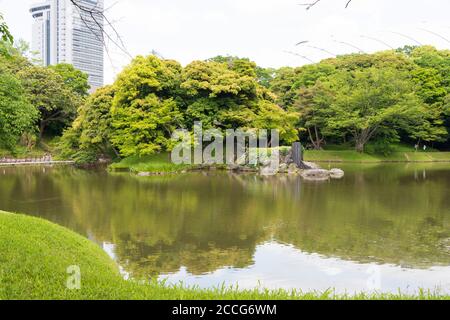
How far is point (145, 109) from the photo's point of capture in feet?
81.0

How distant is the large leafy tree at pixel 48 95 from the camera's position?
30.5 m

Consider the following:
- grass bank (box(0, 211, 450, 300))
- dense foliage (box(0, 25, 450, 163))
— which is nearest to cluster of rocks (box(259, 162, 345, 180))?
dense foliage (box(0, 25, 450, 163))

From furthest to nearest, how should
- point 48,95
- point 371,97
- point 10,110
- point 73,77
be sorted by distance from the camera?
point 73,77 < point 48,95 < point 371,97 < point 10,110

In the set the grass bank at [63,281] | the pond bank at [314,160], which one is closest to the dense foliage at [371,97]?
the pond bank at [314,160]

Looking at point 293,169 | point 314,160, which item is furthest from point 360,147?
point 293,169

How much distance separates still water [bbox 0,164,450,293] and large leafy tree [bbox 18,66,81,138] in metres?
15.0

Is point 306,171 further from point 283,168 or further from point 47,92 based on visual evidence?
point 47,92

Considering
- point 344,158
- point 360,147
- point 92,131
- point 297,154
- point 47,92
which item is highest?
point 47,92

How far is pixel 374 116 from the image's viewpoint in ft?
97.8

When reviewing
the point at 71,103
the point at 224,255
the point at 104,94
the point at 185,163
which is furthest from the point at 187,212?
the point at 71,103

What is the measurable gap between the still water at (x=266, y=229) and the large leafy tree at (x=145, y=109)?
7.24 meters

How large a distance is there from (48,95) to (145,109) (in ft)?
33.6

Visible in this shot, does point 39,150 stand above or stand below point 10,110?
below

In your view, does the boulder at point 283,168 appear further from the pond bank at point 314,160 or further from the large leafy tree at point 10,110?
the large leafy tree at point 10,110
